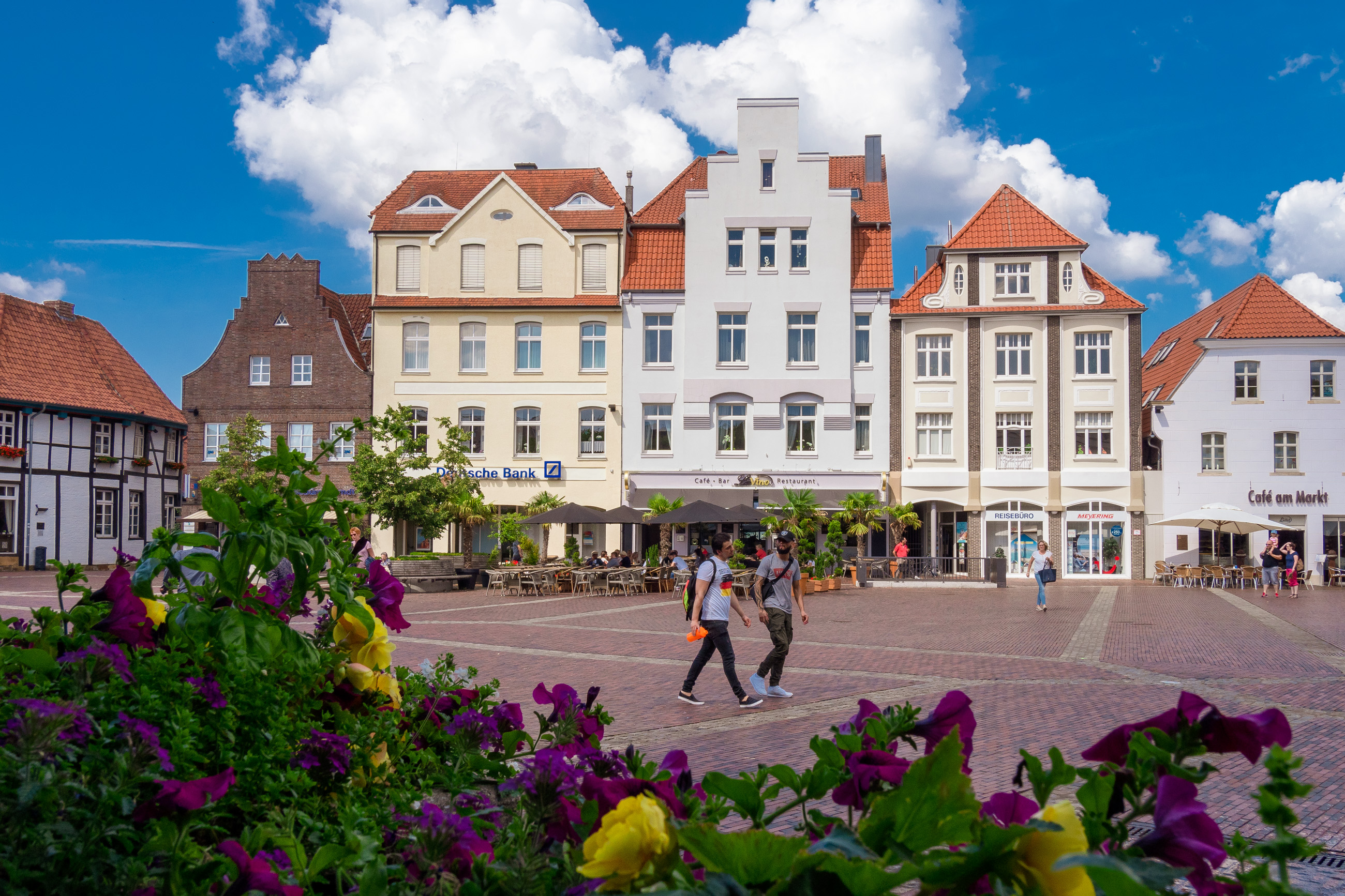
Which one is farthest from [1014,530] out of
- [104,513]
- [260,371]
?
[104,513]

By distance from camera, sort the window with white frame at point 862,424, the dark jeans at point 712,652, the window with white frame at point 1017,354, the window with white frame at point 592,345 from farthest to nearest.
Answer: the window with white frame at point 592,345
the window with white frame at point 862,424
the window with white frame at point 1017,354
the dark jeans at point 712,652

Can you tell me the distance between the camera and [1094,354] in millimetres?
35656

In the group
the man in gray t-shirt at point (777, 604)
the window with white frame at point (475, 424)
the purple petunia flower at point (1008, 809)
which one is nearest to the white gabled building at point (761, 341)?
the window with white frame at point (475, 424)

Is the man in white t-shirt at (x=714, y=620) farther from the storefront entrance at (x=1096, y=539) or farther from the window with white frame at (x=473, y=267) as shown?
the window with white frame at (x=473, y=267)

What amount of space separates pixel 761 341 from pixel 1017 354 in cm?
880

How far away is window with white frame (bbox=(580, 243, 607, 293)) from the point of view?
122ft

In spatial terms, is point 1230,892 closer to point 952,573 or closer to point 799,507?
point 799,507

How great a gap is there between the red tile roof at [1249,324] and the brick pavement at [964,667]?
47.5 ft

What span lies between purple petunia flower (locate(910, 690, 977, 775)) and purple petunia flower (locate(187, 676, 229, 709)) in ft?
4.00

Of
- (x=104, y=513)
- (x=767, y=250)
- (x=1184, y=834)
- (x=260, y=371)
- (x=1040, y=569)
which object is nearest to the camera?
(x=1184, y=834)

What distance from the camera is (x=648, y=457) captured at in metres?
36.0

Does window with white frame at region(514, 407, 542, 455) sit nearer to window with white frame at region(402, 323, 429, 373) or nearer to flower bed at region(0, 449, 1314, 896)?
window with white frame at region(402, 323, 429, 373)

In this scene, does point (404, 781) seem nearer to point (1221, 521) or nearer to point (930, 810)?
point (930, 810)

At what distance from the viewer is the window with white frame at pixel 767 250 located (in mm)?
36312
